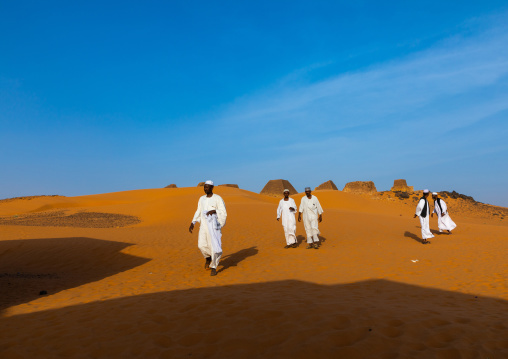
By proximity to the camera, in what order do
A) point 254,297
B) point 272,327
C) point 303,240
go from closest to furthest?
point 272,327
point 254,297
point 303,240

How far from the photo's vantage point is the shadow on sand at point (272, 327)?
130 inches

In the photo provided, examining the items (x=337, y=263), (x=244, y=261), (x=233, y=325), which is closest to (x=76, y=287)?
(x=244, y=261)

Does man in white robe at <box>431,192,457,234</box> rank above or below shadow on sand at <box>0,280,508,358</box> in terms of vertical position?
above

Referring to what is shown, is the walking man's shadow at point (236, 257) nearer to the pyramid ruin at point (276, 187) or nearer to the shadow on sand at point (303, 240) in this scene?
the shadow on sand at point (303, 240)

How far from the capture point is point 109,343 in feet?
12.1

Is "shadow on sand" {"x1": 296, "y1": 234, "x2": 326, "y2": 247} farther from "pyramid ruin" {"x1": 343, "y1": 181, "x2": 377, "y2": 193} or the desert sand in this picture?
"pyramid ruin" {"x1": 343, "y1": 181, "x2": 377, "y2": 193}

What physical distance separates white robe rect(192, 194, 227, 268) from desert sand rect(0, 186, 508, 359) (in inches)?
23.4

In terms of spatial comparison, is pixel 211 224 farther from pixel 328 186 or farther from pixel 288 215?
pixel 328 186

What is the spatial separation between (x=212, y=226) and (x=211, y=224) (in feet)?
0.17

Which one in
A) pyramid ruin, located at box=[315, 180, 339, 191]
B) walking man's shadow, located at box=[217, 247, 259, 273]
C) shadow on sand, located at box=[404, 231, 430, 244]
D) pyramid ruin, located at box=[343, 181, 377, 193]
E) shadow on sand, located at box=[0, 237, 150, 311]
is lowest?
shadow on sand, located at box=[404, 231, 430, 244]

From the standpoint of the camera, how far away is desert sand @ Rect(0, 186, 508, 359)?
347cm

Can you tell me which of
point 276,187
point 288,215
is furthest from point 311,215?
point 276,187

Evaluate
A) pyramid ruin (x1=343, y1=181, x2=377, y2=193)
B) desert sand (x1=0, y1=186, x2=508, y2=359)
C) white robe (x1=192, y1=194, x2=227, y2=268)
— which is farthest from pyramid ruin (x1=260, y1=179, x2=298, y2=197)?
white robe (x1=192, y1=194, x2=227, y2=268)

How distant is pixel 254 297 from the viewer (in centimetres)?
533
